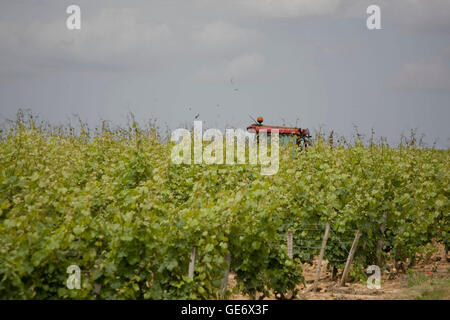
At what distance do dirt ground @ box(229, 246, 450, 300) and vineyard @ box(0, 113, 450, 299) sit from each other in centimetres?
30

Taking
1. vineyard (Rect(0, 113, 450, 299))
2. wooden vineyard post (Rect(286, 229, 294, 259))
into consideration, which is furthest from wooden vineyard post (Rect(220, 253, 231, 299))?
wooden vineyard post (Rect(286, 229, 294, 259))

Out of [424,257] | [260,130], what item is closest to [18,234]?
[424,257]

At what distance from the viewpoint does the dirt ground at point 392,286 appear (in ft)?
24.1

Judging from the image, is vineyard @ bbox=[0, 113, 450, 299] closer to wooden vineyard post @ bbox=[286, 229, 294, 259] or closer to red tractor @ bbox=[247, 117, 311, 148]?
wooden vineyard post @ bbox=[286, 229, 294, 259]

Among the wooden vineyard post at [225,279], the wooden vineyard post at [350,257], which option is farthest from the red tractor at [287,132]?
the wooden vineyard post at [225,279]

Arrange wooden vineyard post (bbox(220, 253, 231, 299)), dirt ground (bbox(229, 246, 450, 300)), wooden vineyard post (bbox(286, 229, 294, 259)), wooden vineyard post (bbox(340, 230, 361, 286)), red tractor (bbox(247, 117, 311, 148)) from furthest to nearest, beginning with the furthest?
red tractor (bbox(247, 117, 311, 148)) < wooden vineyard post (bbox(340, 230, 361, 286)) < wooden vineyard post (bbox(286, 229, 294, 259)) < dirt ground (bbox(229, 246, 450, 300)) < wooden vineyard post (bbox(220, 253, 231, 299))

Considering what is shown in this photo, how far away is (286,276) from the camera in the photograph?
22.1 feet

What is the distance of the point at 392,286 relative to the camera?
26.7 feet

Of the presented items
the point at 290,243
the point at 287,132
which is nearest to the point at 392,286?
the point at 290,243

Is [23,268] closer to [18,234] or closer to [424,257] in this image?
[18,234]

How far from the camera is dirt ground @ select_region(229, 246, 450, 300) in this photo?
734 cm

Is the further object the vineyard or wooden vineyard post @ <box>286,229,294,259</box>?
wooden vineyard post @ <box>286,229,294,259</box>

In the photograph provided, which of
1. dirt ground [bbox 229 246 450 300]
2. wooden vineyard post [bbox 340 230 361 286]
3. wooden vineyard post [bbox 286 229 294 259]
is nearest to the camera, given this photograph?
dirt ground [bbox 229 246 450 300]

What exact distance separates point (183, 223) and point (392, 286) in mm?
4042
